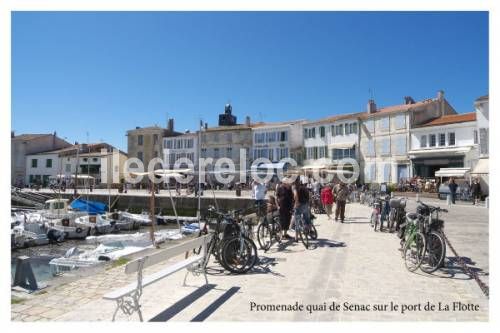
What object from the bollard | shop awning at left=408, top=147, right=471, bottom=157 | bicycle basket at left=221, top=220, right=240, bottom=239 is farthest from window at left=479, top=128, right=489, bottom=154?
the bollard

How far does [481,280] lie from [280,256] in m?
3.68

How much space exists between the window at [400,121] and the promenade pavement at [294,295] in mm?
31707

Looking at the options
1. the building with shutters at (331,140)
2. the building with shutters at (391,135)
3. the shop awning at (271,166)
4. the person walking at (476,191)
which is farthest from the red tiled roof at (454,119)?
the shop awning at (271,166)

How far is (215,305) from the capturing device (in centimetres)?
518

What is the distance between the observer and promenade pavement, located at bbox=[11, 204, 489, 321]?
4844mm

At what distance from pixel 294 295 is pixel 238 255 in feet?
5.42

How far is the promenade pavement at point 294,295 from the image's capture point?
191 inches

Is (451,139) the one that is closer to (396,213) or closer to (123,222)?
(396,213)

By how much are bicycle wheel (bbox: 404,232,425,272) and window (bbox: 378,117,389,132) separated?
109 feet

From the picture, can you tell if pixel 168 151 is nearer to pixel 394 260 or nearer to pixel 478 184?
pixel 478 184

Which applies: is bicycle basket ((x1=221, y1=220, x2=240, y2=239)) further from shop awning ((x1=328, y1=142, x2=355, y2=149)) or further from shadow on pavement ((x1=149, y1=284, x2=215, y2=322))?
shop awning ((x1=328, y1=142, x2=355, y2=149))

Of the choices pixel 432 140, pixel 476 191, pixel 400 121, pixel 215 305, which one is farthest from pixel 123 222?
pixel 432 140

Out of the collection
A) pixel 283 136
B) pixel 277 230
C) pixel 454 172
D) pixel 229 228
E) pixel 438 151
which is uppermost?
pixel 283 136

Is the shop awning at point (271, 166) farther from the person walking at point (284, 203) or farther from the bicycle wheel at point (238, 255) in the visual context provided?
the bicycle wheel at point (238, 255)
